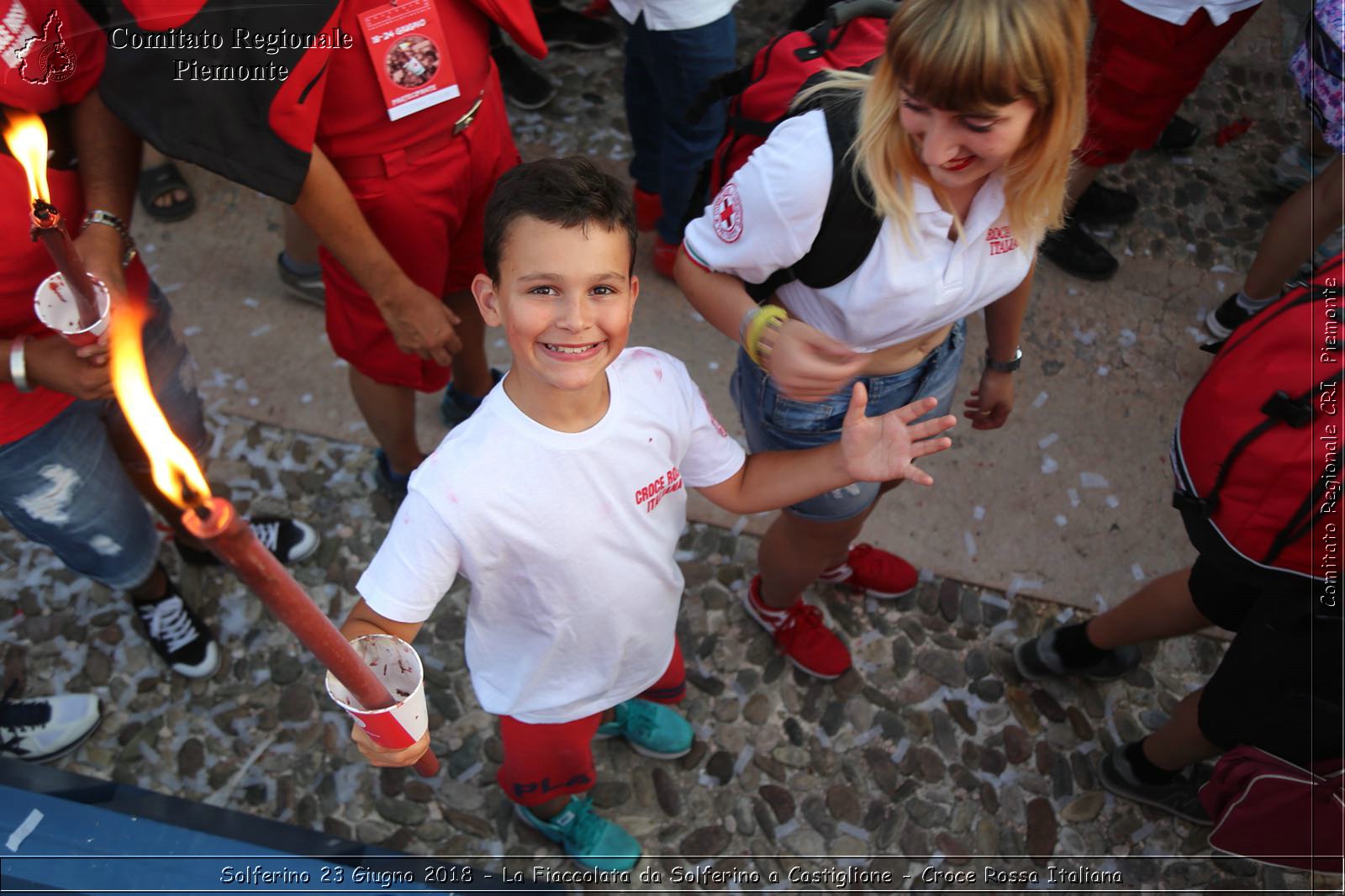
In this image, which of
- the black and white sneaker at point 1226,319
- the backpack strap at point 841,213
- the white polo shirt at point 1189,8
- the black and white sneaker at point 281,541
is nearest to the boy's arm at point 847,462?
the backpack strap at point 841,213

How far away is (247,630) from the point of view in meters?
2.90

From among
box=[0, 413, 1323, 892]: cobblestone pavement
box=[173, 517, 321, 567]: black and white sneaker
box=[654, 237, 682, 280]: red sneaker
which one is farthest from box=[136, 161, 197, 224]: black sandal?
box=[654, 237, 682, 280]: red sneaker

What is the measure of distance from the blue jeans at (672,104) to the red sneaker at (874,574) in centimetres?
135

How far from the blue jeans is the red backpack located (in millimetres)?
1707

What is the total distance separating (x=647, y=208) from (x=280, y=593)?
3.35 meters

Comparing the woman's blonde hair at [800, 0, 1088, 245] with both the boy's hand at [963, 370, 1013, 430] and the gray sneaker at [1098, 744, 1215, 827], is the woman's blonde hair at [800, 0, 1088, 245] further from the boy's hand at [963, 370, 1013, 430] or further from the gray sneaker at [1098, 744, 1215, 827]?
the gray sneaker at [1098, 744, 1215, 827]

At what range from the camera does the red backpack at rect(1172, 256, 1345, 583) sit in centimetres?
173

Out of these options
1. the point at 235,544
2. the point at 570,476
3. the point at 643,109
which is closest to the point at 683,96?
the point at 643,109

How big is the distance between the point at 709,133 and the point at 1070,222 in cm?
175

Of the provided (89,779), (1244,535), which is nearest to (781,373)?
(1244,535)

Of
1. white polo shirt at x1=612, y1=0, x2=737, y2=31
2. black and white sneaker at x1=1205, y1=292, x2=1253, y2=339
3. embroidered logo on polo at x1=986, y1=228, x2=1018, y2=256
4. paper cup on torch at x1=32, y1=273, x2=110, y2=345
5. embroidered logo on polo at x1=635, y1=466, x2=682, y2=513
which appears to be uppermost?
embroidered logo on polo at x1=986, y1=228, x2=1018, y2=256

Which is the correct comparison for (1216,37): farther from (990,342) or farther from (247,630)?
(247,630)

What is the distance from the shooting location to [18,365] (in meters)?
1.83

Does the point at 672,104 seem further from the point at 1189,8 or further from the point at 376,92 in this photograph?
the point at 1189,8
